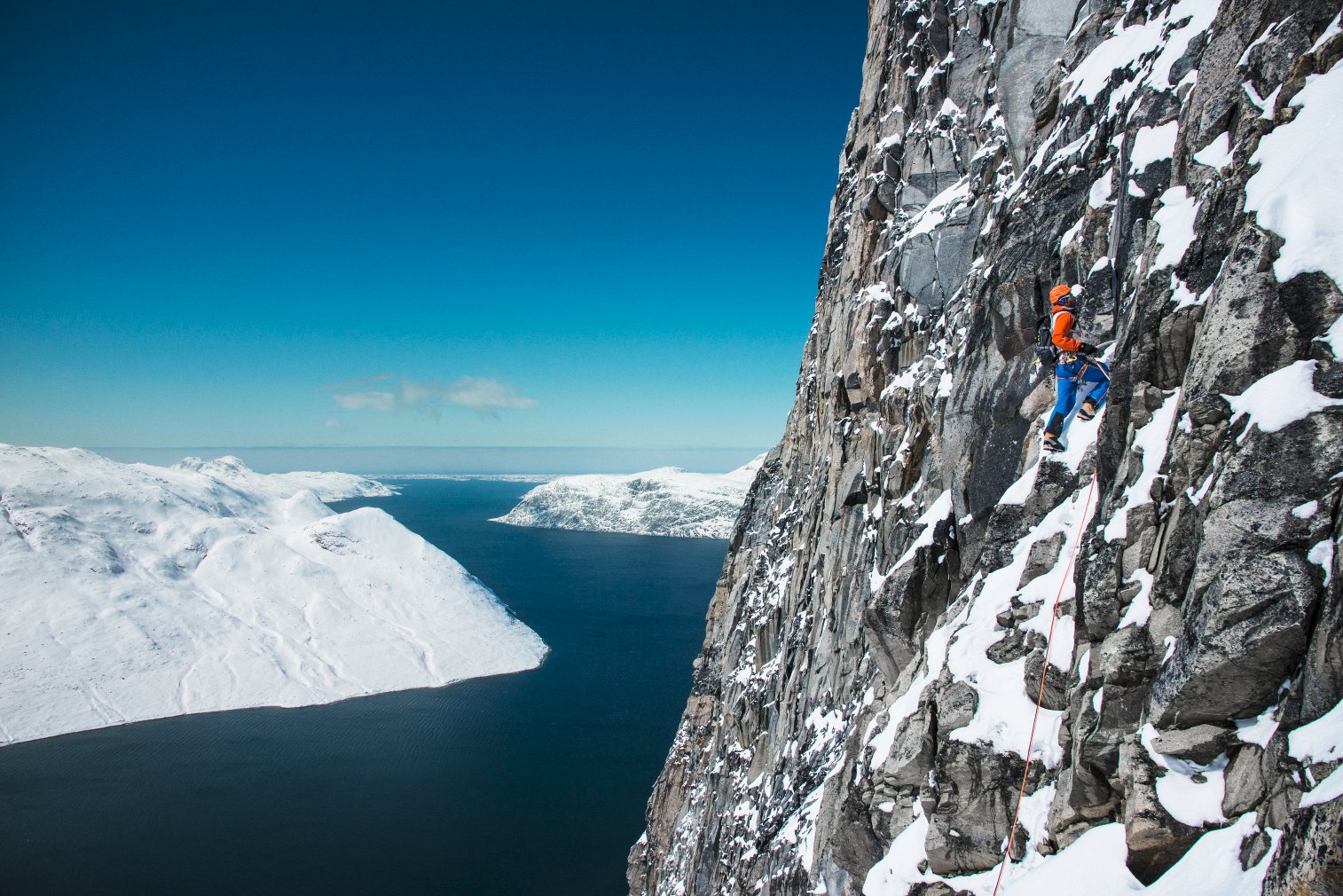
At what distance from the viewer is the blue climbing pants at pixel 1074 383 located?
9.80 metres

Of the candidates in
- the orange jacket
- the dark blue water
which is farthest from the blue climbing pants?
the dark blue water

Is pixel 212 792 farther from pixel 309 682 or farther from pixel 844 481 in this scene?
pixel 844 481

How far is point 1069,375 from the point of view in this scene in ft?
32.6

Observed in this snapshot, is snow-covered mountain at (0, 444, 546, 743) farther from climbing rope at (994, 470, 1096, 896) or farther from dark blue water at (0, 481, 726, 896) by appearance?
climbing rope at (994, 470, 1096, 896)

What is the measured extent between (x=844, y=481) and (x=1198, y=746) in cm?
1557

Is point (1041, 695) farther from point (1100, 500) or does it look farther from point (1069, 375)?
→ point (1069, 375)

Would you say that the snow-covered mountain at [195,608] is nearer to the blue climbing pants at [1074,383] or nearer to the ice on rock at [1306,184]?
the blue climbing pants at [1074,383]

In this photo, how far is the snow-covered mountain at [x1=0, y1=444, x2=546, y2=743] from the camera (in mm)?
63750

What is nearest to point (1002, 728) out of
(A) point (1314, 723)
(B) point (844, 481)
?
(A) point (1314, 723)

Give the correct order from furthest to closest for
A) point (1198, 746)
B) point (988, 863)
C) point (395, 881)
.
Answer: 1. point (395, 881)
2. point (988, 863)
3. point (1198, 746)

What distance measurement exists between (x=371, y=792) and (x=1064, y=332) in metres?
55.1

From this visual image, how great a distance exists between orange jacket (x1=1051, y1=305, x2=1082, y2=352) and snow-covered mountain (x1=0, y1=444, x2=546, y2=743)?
75.0 meters

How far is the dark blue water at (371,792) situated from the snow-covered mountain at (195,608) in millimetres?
4239

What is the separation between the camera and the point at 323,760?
53719 mm
